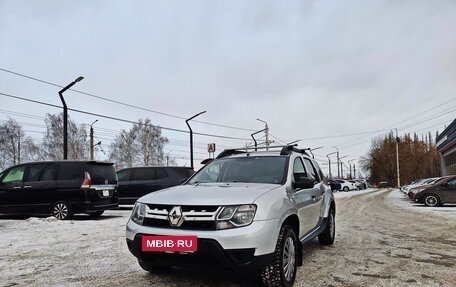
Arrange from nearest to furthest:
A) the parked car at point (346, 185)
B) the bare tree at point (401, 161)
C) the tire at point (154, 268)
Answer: the tire at point (154, 268) < the parked car at point (346, 185) < the bare tree at point (401, 161)

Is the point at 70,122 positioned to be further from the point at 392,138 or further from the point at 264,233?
the point at 392,138

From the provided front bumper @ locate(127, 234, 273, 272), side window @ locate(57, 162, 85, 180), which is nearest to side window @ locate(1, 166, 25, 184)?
side window @ locate(57, 162, 85, 180)

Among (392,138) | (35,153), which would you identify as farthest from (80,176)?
(392,138)

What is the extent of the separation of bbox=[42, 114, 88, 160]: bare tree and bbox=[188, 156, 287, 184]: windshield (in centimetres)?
4913

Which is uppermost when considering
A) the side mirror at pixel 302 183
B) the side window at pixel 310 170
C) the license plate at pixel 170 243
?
the side window at pixel 310 170

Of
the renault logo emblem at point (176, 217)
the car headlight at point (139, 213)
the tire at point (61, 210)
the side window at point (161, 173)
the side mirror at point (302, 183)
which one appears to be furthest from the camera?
the side window at point (161, 173)

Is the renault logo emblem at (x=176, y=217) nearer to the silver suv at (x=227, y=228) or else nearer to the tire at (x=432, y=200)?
the silver suv at (x=227, y=228)

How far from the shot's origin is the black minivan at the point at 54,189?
431 inches

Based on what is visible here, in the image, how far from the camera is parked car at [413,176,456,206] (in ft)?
57.5

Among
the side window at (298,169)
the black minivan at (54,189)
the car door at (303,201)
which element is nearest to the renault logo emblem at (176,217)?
the car door at (303,201)

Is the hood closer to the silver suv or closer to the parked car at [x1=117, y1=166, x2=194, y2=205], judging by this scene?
the silver suv

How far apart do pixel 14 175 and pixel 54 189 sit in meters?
1.40

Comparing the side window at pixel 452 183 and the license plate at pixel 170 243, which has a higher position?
the side window at pixel 452 183

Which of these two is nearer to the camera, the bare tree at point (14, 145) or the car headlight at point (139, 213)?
the car headlight at point (139, 213)
